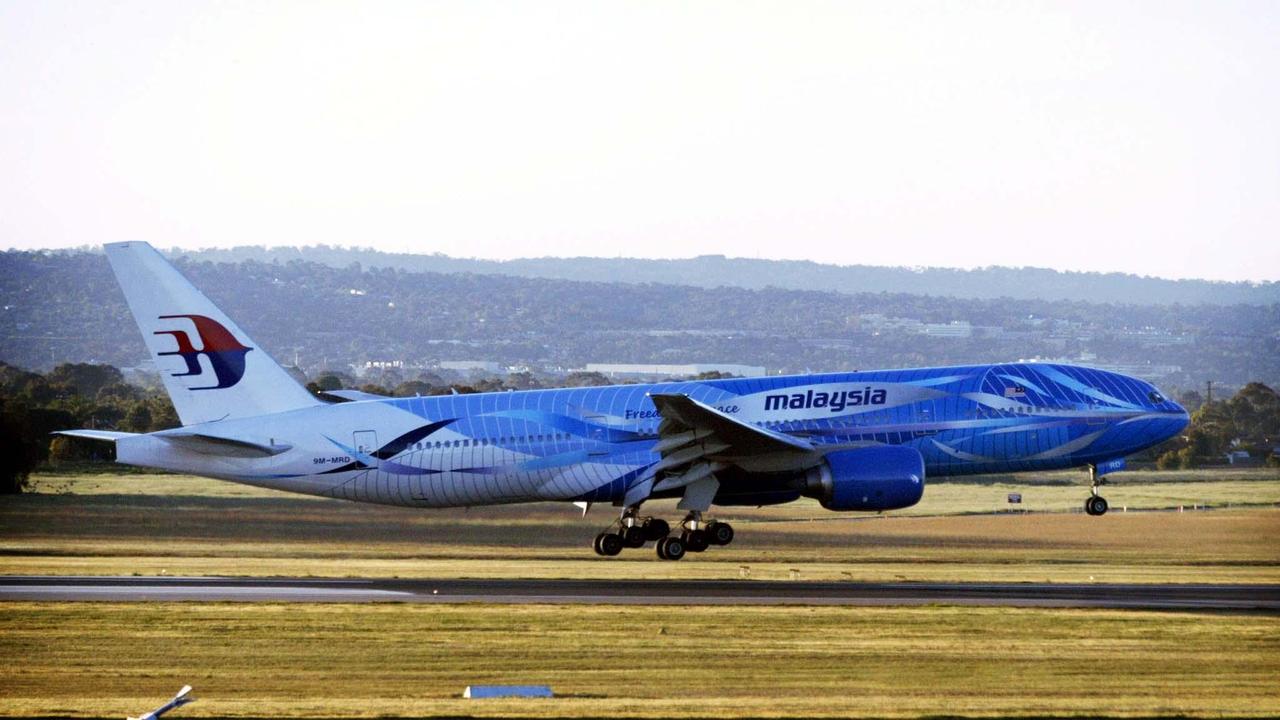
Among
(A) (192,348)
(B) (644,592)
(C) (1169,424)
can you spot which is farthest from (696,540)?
(A) (192,348)

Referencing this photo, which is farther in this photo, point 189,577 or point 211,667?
point 189,577

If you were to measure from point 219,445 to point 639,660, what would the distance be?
16.9 m

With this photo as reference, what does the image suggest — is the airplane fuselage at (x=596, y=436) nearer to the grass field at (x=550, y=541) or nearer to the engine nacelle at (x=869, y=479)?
the engine nacelle at (x=869, y=479)

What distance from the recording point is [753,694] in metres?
24.5

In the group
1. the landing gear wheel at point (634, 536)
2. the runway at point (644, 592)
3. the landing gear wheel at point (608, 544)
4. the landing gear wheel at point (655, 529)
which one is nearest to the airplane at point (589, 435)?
the landing gear wheel at point (655, 529)

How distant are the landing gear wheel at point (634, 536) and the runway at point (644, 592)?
418cm

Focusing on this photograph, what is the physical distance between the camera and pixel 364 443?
41.8 metres

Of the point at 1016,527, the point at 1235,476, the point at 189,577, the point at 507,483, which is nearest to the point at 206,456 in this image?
the point at 189,577

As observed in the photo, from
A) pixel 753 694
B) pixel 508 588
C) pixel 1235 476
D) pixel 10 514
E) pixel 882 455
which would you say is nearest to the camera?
pixel 753 694

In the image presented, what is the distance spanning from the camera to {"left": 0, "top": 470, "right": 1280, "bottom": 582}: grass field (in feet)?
143

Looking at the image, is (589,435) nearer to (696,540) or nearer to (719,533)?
(696,540)

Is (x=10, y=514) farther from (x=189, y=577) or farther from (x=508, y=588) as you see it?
(x=508, y=588)

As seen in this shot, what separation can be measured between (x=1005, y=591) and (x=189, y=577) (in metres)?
19.4

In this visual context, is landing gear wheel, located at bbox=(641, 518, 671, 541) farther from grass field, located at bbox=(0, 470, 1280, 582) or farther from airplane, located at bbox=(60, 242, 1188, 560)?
grass field, located at bbox=(0, 470, 1280, 582)
